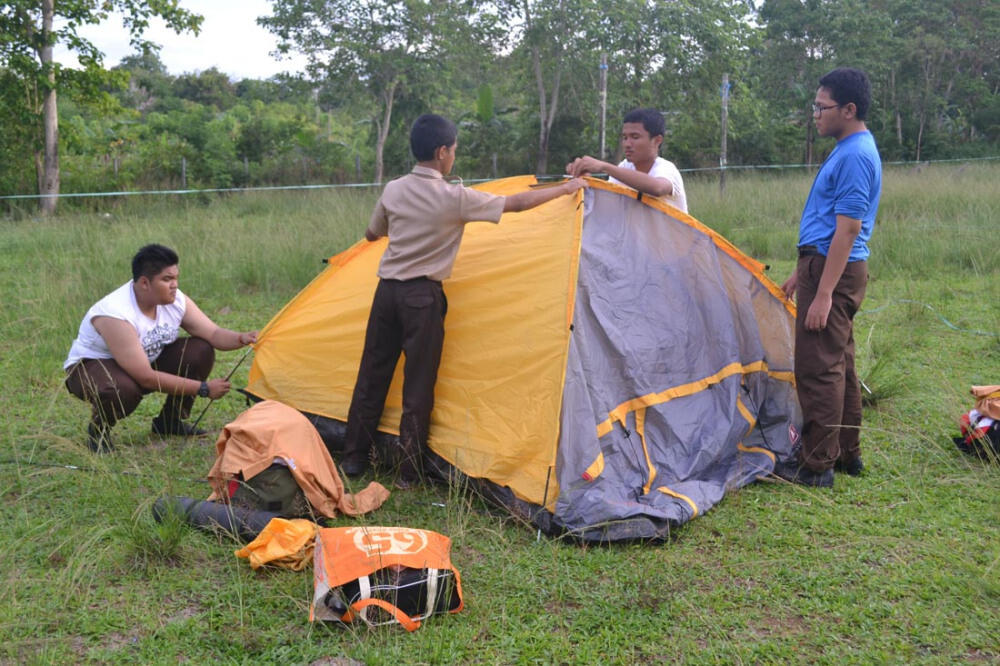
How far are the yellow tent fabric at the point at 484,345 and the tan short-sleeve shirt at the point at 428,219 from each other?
294mm

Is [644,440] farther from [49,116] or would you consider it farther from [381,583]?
[49,116]

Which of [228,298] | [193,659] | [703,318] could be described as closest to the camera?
[193,659]

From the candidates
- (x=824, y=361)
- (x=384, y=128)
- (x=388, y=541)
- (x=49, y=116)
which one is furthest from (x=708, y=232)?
(x=384, y=128)

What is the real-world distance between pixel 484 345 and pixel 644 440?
0.89 metres

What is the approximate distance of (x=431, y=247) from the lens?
4.01 meters

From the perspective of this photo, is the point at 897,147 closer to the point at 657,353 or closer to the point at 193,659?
the point at 657,353

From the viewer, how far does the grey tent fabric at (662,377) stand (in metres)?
3.68

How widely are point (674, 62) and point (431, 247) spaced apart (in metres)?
21.2

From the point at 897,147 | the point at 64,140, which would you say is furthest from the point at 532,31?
the point at 897,147

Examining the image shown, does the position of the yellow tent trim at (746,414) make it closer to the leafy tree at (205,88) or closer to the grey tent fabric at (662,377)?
the grey tent fabric at (662,377)

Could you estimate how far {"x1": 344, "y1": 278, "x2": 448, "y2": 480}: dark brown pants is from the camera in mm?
4004

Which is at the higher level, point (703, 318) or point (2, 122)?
point (2, 122)

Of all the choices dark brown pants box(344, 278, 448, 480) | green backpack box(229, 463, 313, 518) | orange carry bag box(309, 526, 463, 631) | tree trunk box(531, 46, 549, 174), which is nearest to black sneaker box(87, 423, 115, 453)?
green backpack box(229, 463, 313, 518)

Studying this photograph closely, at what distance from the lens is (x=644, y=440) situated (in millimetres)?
4012
